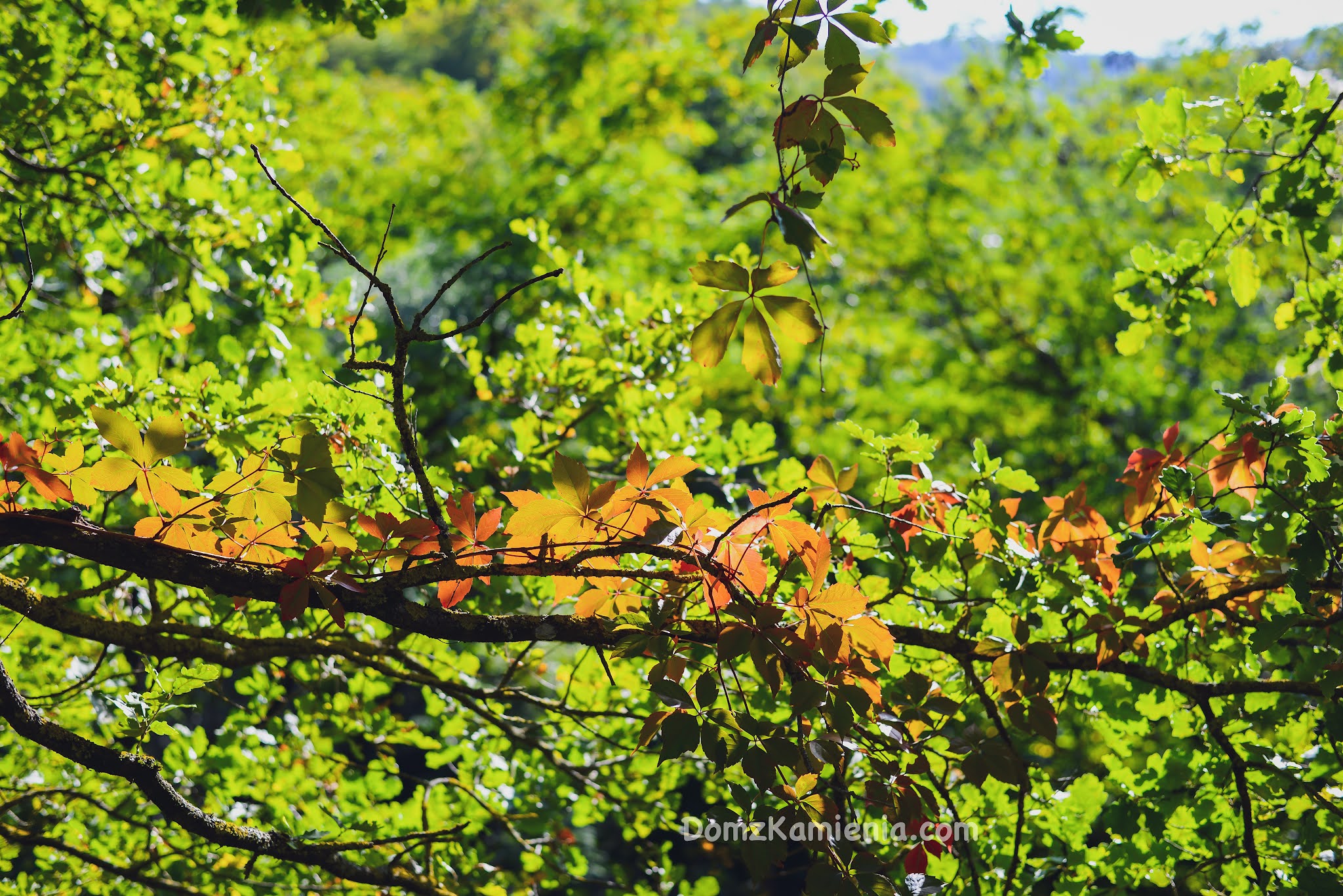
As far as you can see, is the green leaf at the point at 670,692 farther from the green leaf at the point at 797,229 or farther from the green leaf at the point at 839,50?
the green leaf at the point at 839,50

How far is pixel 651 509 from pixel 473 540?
0.85 feet

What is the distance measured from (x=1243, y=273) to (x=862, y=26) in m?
1.45

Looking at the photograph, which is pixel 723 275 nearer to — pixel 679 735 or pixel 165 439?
pixel 679 735

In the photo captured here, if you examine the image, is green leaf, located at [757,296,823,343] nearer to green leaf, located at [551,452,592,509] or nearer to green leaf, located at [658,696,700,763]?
green leaf, located at [551,452,592,509]

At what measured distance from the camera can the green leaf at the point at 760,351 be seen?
1.07 metres

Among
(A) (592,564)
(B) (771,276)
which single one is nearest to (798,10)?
(B) (771,276)

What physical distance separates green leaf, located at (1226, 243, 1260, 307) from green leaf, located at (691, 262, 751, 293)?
1574 millimetres

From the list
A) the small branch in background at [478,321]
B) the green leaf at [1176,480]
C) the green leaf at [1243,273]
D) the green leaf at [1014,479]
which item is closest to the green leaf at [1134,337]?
the green leaf at [1243,273]

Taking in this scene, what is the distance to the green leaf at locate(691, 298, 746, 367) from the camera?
3.57 ft

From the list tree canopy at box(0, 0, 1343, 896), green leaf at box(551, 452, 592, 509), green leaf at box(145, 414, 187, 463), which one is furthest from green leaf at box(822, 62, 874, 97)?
green leaf at box(145, 414, 187, 463)

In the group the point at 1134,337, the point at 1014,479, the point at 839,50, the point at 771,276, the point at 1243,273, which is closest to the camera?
the point at 771,276

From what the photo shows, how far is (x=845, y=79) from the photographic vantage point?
1.15 meters

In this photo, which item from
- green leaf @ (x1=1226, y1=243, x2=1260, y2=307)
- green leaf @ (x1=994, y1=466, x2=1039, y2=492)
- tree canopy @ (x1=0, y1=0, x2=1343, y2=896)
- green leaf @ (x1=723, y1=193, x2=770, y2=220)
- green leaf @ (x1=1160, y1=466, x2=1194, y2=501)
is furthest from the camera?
green leaf @ (x1=1226, y1=243, x2=1260, y2=307)

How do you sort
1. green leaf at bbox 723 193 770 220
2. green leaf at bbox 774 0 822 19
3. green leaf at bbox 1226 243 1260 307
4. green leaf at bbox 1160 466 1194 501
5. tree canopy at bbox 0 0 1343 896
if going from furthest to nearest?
green leaf at bbox 1226 243 1260 307
green leaf at bbox 1160 466 1194 501
tree canopy at bbox 0 0 1343 896
green leaf at bbox 774 0 822 19
green leaf at bbox 723 193 770 220
